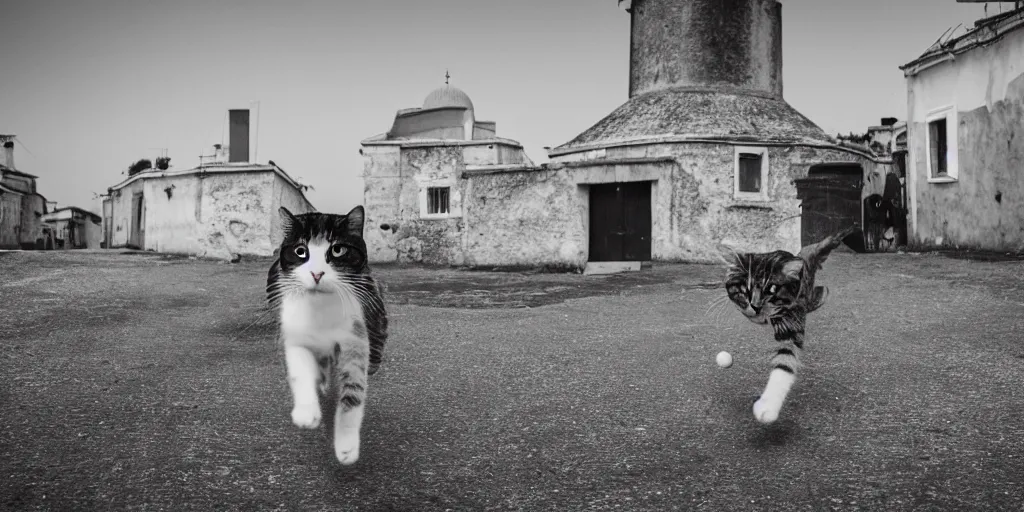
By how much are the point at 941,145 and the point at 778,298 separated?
18.9m

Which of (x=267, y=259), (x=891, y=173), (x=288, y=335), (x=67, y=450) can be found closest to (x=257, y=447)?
(x=67, y=450)

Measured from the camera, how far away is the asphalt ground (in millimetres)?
3443

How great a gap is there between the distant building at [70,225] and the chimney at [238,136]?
20.9 meters

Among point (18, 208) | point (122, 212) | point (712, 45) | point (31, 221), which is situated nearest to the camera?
point (712, 45)

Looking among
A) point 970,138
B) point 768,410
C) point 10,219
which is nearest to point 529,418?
point 768,410

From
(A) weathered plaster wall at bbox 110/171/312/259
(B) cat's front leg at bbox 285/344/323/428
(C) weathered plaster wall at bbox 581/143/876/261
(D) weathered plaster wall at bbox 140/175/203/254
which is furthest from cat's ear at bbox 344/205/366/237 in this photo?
(D) weathered plaster wall at bbox 140/175/203/254

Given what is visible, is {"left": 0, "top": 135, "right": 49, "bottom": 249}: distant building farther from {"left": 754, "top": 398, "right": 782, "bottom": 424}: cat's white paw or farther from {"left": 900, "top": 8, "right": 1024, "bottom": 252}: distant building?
{"left": 754, "top": 398, "right": 782, "bottom": 424}: cat's white paw

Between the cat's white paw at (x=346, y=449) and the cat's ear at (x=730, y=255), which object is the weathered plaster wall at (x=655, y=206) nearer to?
the cat's ear at (x=730, y=255)

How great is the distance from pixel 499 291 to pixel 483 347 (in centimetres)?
705

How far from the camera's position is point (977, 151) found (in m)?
17.8

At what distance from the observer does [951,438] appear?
4.27 m

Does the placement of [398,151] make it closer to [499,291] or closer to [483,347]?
[499,291]

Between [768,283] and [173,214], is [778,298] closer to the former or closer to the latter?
[768,283]

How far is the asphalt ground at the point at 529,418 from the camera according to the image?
11.3 feet
